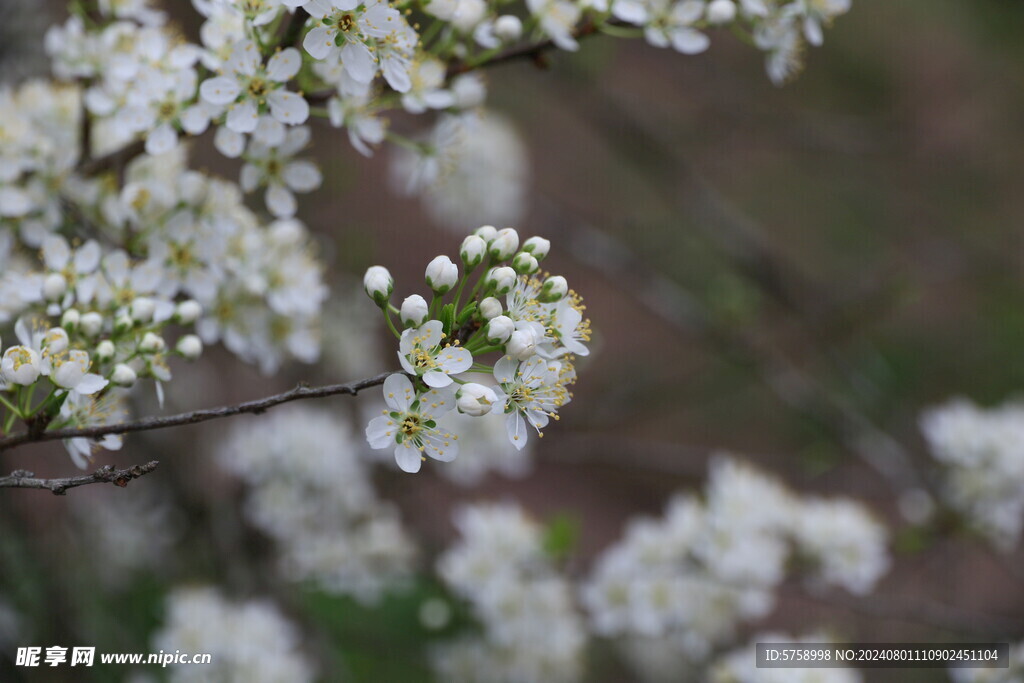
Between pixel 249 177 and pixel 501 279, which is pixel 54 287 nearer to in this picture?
pixel 249 177

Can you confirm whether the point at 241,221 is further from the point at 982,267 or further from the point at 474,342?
the point at 982,267

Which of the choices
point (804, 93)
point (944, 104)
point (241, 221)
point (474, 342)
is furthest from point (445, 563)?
point (944, 104)

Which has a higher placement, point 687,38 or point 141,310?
point 687,38

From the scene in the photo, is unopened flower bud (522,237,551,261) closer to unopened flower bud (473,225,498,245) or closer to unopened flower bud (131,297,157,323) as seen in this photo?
unopened flower bud (473,225,498,245)

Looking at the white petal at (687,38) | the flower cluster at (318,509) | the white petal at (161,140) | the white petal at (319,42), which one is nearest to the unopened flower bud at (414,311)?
the white petal at (319,42)

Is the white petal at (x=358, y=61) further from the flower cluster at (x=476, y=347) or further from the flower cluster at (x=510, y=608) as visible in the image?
the flower cluster at (x=510, y=608)

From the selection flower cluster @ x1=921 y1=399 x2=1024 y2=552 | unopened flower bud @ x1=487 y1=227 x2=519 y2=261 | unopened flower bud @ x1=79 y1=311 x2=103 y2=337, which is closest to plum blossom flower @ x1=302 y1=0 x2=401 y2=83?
unopened flower bud @ x1=487 y1=227 x2=519 y2=261

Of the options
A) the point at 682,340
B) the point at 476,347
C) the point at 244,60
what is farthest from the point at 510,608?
the point at 682,340
